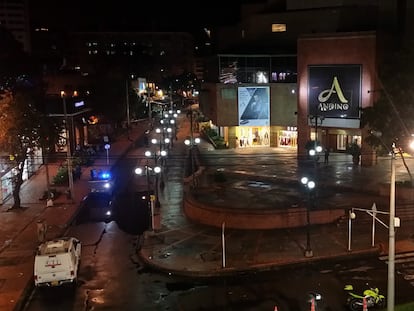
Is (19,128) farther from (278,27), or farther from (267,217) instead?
(278,27)

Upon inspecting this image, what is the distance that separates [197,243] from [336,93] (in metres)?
23.1

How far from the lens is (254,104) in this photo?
5578cm

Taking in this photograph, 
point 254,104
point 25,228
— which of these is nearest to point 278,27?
point 254,104

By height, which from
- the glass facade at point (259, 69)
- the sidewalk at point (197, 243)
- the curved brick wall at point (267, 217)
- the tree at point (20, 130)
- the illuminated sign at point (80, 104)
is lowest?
the sidewalk at point (197, 243)

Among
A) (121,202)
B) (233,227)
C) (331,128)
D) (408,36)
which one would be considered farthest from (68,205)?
(408,36)

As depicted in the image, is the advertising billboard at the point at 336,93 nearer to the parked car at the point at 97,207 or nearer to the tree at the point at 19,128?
the parked car at the point at 97,207

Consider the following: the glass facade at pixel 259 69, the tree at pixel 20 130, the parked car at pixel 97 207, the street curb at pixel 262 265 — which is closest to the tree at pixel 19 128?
the tree at pixel 20 130

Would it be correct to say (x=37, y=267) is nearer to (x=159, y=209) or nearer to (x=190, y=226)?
(x=190, y=226)

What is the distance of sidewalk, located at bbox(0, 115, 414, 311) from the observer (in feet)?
82.5

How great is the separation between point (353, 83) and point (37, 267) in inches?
1241

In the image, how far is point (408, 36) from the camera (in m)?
50.7

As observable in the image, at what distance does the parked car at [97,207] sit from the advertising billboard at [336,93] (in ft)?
59.2

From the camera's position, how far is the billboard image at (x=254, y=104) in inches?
2189

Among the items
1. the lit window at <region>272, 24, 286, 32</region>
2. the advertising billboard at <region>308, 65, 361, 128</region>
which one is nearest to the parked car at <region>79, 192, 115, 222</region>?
the advertising billboard at <region>308, 65, 361, 128</region>
